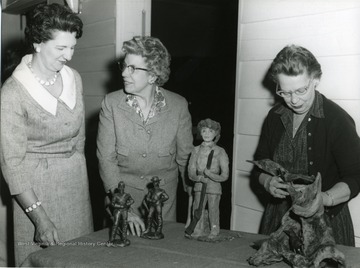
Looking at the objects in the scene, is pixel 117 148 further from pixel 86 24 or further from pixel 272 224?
pixel 86 24

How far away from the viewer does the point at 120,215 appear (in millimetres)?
1718

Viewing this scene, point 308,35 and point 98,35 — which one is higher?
point 98,35

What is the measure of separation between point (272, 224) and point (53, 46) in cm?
143

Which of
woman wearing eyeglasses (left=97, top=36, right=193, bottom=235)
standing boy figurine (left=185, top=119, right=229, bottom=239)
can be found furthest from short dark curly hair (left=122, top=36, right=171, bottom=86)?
standing boy figurine (left=185, top=119, right=229, bottom=239)

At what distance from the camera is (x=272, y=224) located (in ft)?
7.20

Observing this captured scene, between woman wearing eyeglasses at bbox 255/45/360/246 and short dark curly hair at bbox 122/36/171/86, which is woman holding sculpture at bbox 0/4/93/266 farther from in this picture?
woman wearing eyeglasses at bbox 255/45/360/246

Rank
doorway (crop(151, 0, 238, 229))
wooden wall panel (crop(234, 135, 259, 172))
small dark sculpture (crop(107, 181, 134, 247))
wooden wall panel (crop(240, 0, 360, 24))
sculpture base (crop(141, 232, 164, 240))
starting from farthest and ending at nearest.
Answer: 1. doorway (crop(151, 0, 238, 229))
2. wooden wall panel (crop(234, 135, 259, 172))
3. wooden wall panel (crop(240, 0, 360, 24))
4. sculpture base (crop(141, 232, 164, 240))
5. small dark sculpture (crop(107, 181, 134, 247))

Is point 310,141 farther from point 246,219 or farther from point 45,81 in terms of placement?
point 45,81

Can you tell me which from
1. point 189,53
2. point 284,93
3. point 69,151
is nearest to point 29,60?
point 69,151

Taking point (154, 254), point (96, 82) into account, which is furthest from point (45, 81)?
point (96, 82)

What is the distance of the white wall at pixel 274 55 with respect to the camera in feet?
7.06

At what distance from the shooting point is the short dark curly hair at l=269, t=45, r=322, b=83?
1.88 metres

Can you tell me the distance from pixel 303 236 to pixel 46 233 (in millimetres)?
1161

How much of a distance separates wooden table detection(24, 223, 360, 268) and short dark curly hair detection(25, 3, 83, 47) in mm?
993
